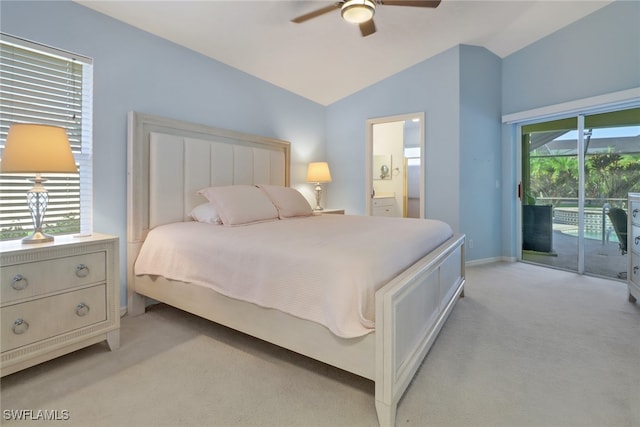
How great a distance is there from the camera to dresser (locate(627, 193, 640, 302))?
8.96ft

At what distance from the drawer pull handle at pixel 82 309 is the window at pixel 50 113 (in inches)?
28.2

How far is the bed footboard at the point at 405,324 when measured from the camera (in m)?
1.34

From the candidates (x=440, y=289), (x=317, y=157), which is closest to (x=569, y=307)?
(x=440, y=289)

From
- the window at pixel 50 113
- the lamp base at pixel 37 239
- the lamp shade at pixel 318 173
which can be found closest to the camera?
the lamp base at pixel 37 239

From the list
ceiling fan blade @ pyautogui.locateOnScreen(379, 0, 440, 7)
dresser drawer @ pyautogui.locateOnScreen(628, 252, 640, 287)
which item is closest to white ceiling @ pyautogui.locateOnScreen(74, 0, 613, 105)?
ceiling fan blade @ pyautogui.locateOnScreen(379, 0, 440, 7)

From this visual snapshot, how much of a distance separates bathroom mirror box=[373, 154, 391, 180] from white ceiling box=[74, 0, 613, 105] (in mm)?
2231

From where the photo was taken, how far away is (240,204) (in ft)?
8.91

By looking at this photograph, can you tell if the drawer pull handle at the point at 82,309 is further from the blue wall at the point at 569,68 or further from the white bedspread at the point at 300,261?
the blue wall at the point at 569,68

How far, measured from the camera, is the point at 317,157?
4930 millimetres

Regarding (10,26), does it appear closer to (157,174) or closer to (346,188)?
(157,174)

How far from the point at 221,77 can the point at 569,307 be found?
154 inches

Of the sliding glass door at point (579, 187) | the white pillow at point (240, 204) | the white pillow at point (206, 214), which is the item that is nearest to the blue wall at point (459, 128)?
the sliding glass door at point (579, 187)

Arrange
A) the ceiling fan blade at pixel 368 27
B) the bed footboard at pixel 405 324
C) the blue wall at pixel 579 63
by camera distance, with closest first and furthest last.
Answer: the bed footboard at pixel 405 324 → the ceiling fan blade at pixel 368 27 → the blue wall at pixel 579 63

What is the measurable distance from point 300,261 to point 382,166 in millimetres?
5401
